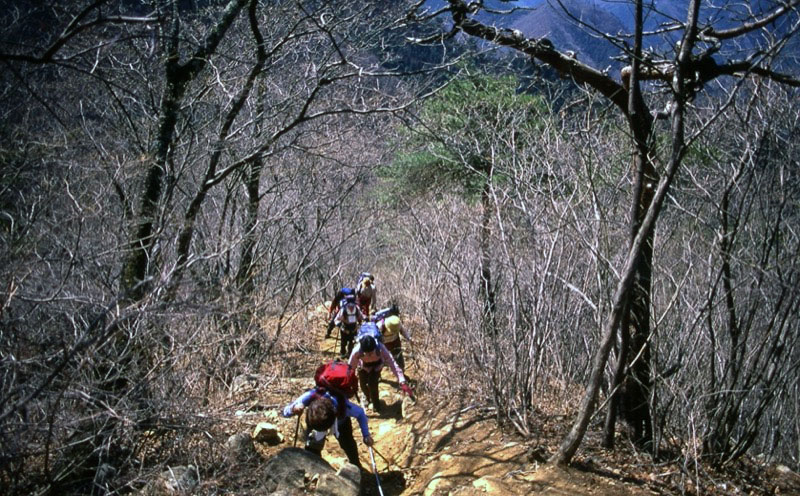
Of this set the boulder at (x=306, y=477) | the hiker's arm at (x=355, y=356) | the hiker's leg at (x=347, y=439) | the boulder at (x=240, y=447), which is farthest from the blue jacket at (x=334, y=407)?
the hiker's arm at (x=355, y=356)

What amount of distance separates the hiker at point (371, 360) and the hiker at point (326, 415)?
1.17m

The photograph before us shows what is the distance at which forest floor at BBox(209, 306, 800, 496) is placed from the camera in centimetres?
491

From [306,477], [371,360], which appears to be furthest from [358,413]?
[371,360]

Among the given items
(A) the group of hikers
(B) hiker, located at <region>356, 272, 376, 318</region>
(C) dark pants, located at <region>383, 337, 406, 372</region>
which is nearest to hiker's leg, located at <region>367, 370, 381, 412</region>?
(A) the group of hikers

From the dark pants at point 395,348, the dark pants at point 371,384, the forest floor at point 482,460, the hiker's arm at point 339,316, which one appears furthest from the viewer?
the hiker's arm at point 339,316

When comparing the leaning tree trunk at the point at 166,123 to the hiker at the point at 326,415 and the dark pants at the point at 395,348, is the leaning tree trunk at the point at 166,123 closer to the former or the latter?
the hiker at the point at 326,415

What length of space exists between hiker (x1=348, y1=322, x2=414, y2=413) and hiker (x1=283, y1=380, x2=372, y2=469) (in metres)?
1.17

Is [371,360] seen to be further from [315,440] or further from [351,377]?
[315,440]

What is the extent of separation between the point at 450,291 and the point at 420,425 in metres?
3.78

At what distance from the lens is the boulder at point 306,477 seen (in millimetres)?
5738

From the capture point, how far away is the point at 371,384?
830 cm

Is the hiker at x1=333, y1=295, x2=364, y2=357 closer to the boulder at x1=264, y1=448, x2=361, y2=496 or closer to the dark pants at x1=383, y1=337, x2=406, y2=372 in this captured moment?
the dark pants at x1=383, y1=337, x2=406, y2=372

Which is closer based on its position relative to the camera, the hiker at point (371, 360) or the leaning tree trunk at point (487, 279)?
the leaning tree trunk at point (487, 279)

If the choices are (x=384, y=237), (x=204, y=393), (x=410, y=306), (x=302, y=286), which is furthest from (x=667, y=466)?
(x=384, y=237)
